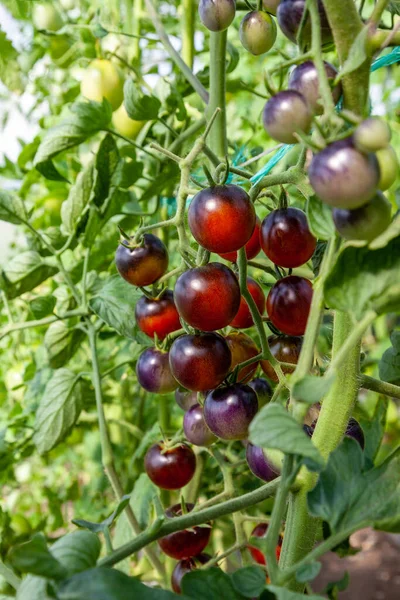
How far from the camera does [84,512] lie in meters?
0.96

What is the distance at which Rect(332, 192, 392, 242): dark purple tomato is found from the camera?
0.23 meters

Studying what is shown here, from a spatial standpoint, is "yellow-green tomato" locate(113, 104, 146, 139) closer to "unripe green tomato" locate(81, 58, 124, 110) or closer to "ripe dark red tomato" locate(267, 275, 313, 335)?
"unripe green tomato" locate(81, 58, 124, 110)

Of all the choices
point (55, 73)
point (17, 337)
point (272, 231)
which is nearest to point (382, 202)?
point (272, 231)

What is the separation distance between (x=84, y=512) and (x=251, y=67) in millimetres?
1147

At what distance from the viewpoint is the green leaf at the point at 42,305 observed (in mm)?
639

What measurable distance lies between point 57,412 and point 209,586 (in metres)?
0.42

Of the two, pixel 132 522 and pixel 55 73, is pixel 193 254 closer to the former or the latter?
pixel 132 522

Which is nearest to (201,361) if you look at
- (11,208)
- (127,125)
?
(11,208)

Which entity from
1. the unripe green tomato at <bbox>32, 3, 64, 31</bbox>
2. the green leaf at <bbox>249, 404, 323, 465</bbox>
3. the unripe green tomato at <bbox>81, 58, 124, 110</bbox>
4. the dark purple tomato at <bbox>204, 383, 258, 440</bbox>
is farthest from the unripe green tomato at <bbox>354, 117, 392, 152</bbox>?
the unripe green tomato at <bbox>32, 3, 64, 31</bbox>

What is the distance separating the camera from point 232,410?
0.38m

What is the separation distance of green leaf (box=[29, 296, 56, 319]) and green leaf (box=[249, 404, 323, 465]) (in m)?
0.45

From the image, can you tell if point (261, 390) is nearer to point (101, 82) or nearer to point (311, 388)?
point (311, 388)

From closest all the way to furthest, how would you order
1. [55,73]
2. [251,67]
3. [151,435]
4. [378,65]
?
1. [378,65]
2. [151,435]
3. [55,73]
4. [251,67]

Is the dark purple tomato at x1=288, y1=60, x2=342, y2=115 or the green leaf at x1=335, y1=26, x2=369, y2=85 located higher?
the green leaf at x1=335, y1=26, x2=369, y2=85
